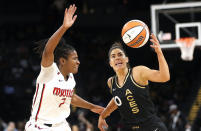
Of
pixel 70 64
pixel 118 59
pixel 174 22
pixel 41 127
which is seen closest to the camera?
pixel 41 127

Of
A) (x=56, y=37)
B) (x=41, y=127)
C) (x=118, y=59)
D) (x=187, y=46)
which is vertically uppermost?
(x=56, y=37)

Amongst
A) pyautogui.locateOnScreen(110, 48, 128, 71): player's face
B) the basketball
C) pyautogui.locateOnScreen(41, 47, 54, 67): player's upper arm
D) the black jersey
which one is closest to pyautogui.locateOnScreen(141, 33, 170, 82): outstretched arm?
the black jersey

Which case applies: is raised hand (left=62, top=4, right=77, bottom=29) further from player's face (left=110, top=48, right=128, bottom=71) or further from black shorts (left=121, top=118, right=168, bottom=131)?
black shorts (left=121, top=118, right=168, bottom=131)

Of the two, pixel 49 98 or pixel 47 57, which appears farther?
pixel 49 98

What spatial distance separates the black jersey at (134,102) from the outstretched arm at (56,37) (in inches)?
44.1

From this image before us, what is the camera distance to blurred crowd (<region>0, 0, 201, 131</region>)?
1562cm

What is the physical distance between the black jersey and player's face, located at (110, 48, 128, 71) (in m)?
0.22

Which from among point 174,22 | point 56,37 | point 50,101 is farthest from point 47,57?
point 174,22

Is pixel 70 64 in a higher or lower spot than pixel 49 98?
higher

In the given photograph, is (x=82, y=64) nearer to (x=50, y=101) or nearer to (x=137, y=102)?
(x=137, y=102)

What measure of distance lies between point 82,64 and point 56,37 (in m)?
13.5

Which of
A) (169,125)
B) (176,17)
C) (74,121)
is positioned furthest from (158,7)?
(74,121)

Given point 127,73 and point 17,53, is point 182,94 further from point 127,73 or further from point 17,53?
point 127,73

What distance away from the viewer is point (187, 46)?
9914 millimetres
